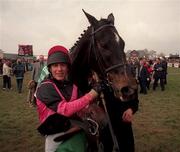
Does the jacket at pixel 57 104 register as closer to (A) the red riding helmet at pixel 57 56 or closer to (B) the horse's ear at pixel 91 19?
(A) the red riding helmet at pixel 57 56

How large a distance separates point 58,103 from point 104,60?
2.38ft

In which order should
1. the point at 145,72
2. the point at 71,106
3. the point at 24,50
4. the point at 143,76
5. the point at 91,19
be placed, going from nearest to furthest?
the point at 71,106 < the point at 91,19 < the point at 143,76 < the point at 145,72 < the point at 24,50

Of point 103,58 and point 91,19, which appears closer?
point 103,58

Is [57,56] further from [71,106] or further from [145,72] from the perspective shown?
[145,72]

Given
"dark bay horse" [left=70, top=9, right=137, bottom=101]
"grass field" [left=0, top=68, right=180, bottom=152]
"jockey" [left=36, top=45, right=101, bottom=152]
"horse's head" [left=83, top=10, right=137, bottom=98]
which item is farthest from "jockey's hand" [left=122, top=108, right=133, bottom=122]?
"grass field" [left=0, top=68, right=180, bottom=152]

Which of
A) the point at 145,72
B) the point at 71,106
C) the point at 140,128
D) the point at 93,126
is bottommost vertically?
the point at 140,128

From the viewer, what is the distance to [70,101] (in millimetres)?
2844

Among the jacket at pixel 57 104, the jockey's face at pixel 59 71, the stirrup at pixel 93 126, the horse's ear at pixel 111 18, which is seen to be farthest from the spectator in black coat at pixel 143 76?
the jacket at pixel 57 104

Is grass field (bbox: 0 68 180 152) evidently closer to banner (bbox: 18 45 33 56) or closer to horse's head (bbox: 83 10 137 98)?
horse's head (bbox: 83 10 137 98)

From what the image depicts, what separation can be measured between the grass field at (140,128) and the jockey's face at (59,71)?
4.02 m

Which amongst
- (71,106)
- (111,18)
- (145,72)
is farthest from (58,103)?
(145,72)

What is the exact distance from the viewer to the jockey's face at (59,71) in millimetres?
2963

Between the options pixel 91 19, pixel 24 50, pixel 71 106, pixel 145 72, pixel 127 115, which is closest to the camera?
pixel 71 106

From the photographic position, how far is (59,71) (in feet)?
9.73
